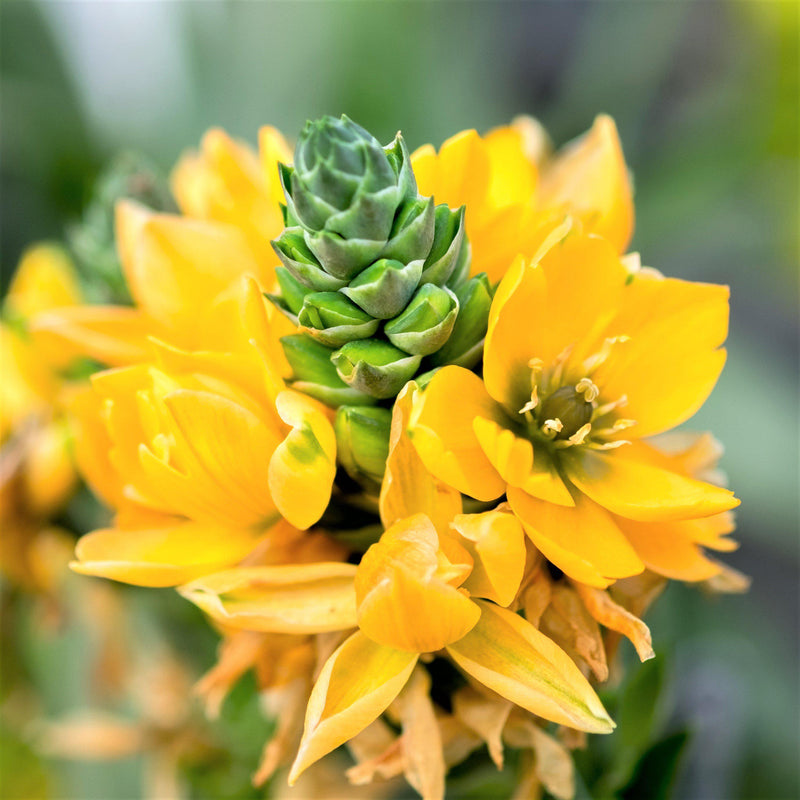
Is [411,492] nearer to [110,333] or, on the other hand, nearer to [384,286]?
[384,286]

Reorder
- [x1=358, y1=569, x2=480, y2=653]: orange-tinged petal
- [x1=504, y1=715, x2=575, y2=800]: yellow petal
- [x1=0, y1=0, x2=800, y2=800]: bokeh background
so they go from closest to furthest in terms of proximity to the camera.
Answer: [x1=358, y1=569, x2=480, y2=653]: orange-tinged petal
[x1=504, y1=715, x2=575, y2=800]: yellow petal
[x1=0, y1=0, x2=800, y2=800]: bokeh background

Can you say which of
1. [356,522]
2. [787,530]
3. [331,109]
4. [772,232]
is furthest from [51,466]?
[772,232]

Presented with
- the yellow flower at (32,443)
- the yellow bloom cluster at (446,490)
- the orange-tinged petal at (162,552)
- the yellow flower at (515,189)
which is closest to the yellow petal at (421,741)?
the yellow bloom cluster at (446,490)

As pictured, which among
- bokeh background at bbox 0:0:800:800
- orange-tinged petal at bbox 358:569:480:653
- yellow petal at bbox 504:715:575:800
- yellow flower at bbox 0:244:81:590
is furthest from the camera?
bokeh background at bbox 0:0:800:800

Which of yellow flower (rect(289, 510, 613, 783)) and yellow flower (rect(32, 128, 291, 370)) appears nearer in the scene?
yellow flower (rect(289, 510, 613, 783))

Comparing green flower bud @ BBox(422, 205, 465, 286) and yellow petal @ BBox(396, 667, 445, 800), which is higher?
green flower bud @ BBox(422, 205, 465, 286)

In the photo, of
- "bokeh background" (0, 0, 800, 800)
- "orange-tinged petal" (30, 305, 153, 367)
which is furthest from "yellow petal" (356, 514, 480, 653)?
"bokeh background" (0, 0, 800, 800)

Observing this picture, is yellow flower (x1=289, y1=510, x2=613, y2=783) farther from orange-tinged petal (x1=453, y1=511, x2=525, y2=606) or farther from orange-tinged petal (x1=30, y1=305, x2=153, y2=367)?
orange-tinged petal (x1=30, y1=305, x2=153, y2=367)

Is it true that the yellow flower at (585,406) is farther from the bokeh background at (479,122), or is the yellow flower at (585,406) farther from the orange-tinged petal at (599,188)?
the bokeh background at (479,122)

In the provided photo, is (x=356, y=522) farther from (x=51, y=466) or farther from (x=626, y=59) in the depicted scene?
(x=626, y=59)
